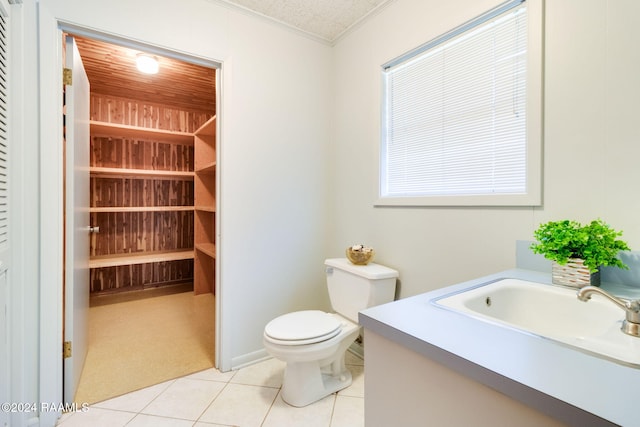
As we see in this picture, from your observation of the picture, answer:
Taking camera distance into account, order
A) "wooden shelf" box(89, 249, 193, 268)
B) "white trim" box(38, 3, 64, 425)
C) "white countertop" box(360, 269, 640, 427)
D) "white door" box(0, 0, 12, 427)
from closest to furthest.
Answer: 1. "white countertop" box(360, 269, 640, 427)
2. "white door" box(0, 0, 12, 427)
3. "white trim" box(38, 3, 64, 425)
4. "wooden shelf" box(89, 249, 193, 268)

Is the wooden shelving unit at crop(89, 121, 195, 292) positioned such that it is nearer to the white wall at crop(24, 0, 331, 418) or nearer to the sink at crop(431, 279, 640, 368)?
the white wall at crop(24, 0, 331, 418)

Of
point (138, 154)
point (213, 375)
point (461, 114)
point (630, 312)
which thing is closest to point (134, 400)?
point (213, 375)

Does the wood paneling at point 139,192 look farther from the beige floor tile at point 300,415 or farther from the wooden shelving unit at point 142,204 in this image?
the beige floor tile at point 300,415

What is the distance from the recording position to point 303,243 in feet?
7.66

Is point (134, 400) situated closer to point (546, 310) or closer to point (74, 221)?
point (74, 221)

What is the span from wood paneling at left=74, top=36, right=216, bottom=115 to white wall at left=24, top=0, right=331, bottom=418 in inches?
18.8

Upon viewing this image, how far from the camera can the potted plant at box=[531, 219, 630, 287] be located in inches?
39.3

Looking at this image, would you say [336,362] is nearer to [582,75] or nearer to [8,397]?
[8,397]

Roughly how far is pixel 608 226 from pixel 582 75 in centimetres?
59

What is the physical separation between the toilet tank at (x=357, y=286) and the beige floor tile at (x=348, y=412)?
0.42m

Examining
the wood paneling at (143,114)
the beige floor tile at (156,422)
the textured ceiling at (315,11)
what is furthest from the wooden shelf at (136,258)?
the textured ceiling at (315,11)

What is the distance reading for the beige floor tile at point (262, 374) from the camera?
6.06 feet

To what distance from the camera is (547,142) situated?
1.26 m

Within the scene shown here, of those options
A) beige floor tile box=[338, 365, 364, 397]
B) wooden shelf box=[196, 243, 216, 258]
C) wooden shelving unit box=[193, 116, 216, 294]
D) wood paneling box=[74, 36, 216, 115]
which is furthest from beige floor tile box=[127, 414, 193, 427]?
wood paneling box=[74, 36, 216, 115]
